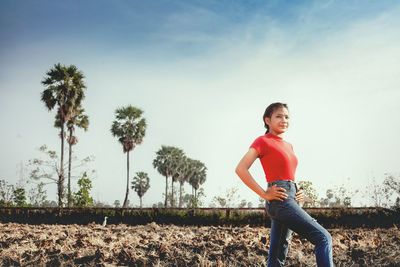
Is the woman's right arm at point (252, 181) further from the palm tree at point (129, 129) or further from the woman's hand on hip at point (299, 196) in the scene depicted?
the palm tree at point (129, 129)

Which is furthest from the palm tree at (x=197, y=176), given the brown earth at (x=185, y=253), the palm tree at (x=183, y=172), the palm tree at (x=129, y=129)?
the brown earth at (x=185, y=253)

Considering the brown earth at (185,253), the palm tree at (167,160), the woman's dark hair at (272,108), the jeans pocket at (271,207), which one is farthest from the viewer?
the palm tree at (167,160)

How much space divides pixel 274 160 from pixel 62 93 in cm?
2932

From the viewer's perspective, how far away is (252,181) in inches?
112

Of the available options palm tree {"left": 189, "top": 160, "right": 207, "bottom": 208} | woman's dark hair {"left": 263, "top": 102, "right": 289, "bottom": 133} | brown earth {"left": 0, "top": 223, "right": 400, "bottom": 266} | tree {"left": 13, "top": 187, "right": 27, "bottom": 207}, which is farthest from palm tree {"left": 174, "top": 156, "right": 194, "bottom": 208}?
woman's dark hair {"left": 263, "top": 102, "right": 289, "bottom": 133}

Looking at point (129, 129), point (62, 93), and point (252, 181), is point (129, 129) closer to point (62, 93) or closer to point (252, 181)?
point (62, 93)

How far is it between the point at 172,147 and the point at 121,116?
17.9 m

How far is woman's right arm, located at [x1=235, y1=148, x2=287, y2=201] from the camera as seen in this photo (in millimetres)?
2801

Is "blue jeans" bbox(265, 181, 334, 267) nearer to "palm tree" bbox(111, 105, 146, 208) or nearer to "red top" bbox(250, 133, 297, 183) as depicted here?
"red top" bbox(250, 133, 297, 183)

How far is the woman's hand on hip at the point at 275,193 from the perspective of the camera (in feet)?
9.16

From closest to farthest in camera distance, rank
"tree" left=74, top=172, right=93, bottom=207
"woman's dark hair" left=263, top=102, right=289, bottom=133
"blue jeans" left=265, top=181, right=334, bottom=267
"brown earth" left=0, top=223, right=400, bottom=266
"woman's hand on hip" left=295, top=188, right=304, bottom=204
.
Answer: "blue jeans" left=265, top=181, right=334, bottom=267
"woman's hand on hip" left=295, top=188, right=304, bottom=204
"woman's dark hair" left=263, top=102, right=289, bottom=133
"brown earth" left=0, top=223, right=400, bottom=266
"tree" left=74, top=172, right=93, bottom=207

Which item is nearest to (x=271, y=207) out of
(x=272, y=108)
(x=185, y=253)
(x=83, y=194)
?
(x=272, y=108)

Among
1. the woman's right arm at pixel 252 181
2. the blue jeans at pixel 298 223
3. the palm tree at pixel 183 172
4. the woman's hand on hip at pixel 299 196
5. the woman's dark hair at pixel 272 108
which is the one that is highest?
the palm tree at pixel 183 172

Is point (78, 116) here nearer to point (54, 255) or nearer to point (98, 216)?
point (98, 216)
